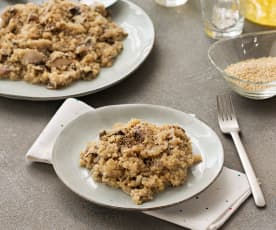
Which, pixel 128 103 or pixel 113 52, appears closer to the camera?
pixel 128 103

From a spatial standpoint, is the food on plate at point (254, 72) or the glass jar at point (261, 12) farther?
the glass jar at point (261, 12)

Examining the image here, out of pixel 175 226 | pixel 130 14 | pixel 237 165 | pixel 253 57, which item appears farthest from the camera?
pixel 130 14

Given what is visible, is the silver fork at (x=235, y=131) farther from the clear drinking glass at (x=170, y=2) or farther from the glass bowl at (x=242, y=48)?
the clear drinking glass at (x=170, y=2)

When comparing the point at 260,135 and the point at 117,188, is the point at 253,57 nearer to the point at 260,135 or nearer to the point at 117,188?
the point at 260,135

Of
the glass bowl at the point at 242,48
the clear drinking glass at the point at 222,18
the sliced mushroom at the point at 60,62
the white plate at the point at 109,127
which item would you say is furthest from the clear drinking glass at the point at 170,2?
the white plate at the point at 109,127

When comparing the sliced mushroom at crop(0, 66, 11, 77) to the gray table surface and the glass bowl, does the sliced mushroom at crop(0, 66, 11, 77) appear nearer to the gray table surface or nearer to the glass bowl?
the gray table surface

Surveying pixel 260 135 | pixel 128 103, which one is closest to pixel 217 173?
pixel 260 135
